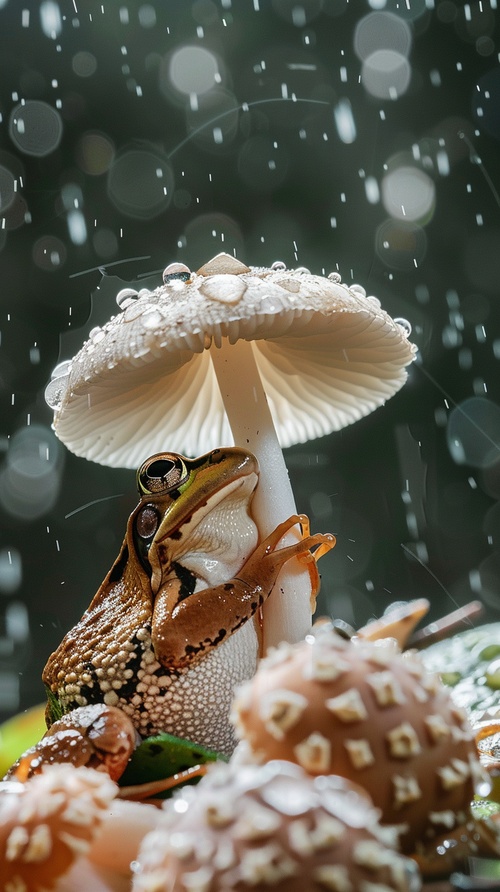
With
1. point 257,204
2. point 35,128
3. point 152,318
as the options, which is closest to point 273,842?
point 152,318

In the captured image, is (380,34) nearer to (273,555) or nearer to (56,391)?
(56,391)

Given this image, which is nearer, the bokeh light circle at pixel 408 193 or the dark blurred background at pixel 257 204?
the dark blurred background at pixel 257 204

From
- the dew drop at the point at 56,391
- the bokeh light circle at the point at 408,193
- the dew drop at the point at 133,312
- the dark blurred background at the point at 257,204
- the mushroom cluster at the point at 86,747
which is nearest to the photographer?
the mushroom cluster at the point at 86,747

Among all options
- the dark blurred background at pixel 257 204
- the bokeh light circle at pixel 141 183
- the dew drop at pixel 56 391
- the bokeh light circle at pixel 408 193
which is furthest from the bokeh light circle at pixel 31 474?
the bokeh light circle at pixel 408 193

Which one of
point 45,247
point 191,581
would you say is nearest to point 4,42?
point 45,247

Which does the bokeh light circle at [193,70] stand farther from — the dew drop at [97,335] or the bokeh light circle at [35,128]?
the dew drop at [97,335]

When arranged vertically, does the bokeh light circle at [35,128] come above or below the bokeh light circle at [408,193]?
above

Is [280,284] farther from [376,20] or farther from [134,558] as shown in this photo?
[376,20]
